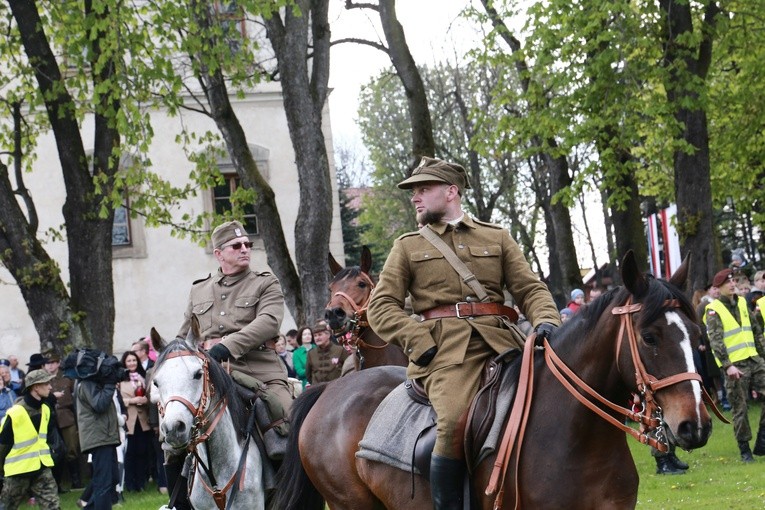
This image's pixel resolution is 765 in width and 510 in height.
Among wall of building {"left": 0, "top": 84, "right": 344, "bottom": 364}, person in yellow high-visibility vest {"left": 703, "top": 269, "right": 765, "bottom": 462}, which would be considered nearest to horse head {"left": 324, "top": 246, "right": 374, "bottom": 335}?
person in yellow high-visibility vest {"left": 703, "top": 269, "right": 765, "bottom": 462}

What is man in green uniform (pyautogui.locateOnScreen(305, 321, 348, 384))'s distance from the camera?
650 inches

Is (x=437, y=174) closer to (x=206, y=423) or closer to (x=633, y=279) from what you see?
(x=633, y=279)

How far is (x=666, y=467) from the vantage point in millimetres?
14992

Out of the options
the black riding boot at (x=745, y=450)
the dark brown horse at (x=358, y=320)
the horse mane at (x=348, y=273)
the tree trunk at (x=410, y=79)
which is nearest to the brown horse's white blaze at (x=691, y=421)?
the dark brown horse at (x=358, y=320)

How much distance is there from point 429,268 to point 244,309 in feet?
8.01

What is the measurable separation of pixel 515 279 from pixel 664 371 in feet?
5.05

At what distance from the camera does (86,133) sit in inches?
1216

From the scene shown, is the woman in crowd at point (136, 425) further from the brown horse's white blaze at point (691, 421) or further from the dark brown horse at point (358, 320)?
the brown horse's white blaze at point (691, 421)

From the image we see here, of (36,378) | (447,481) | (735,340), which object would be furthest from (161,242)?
(447,481)

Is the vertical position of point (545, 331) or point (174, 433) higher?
point (545, 331)

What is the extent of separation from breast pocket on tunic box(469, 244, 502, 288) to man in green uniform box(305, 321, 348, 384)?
943 centimetres

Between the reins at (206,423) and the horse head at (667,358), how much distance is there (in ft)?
10.4

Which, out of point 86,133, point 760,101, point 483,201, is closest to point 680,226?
point 760,101

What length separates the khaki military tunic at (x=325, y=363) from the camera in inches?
647
